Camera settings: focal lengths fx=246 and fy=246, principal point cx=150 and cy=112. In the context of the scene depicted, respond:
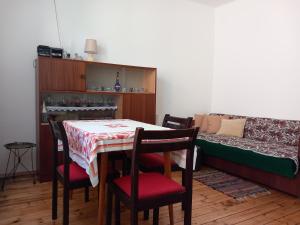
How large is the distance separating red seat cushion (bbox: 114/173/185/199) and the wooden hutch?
5.46 ft

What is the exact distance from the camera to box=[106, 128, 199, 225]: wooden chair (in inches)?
56.1

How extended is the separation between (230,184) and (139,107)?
159 centimetres

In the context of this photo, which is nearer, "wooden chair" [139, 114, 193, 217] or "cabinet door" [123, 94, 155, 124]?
"wooden chair" [139, 114, 193, 217]

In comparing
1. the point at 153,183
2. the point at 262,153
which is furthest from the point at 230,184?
the point at 153,183

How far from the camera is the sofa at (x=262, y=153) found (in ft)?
8.82

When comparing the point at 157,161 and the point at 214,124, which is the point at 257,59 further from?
the point at 157,161

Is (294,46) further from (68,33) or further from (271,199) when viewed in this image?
(68,33)

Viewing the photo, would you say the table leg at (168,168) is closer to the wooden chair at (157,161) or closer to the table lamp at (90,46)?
the wooden chair at (157,161)

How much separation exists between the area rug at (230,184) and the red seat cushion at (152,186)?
1343 millimetres

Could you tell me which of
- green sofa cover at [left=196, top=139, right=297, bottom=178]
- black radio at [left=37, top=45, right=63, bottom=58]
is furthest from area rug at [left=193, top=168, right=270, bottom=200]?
black radio at [left=37, top=45, right=63, bottom=58]

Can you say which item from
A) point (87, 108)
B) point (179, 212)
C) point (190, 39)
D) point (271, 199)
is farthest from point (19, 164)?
point (190, 39)

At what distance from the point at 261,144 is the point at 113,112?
2081 mm

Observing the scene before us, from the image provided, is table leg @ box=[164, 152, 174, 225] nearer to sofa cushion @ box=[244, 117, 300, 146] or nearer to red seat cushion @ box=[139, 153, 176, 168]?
red seat cushion @ box=[139, 153, 176, 168]

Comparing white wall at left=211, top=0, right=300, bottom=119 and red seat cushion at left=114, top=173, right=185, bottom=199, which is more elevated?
white wall at left=211, top=0, right=300, bottom=119
